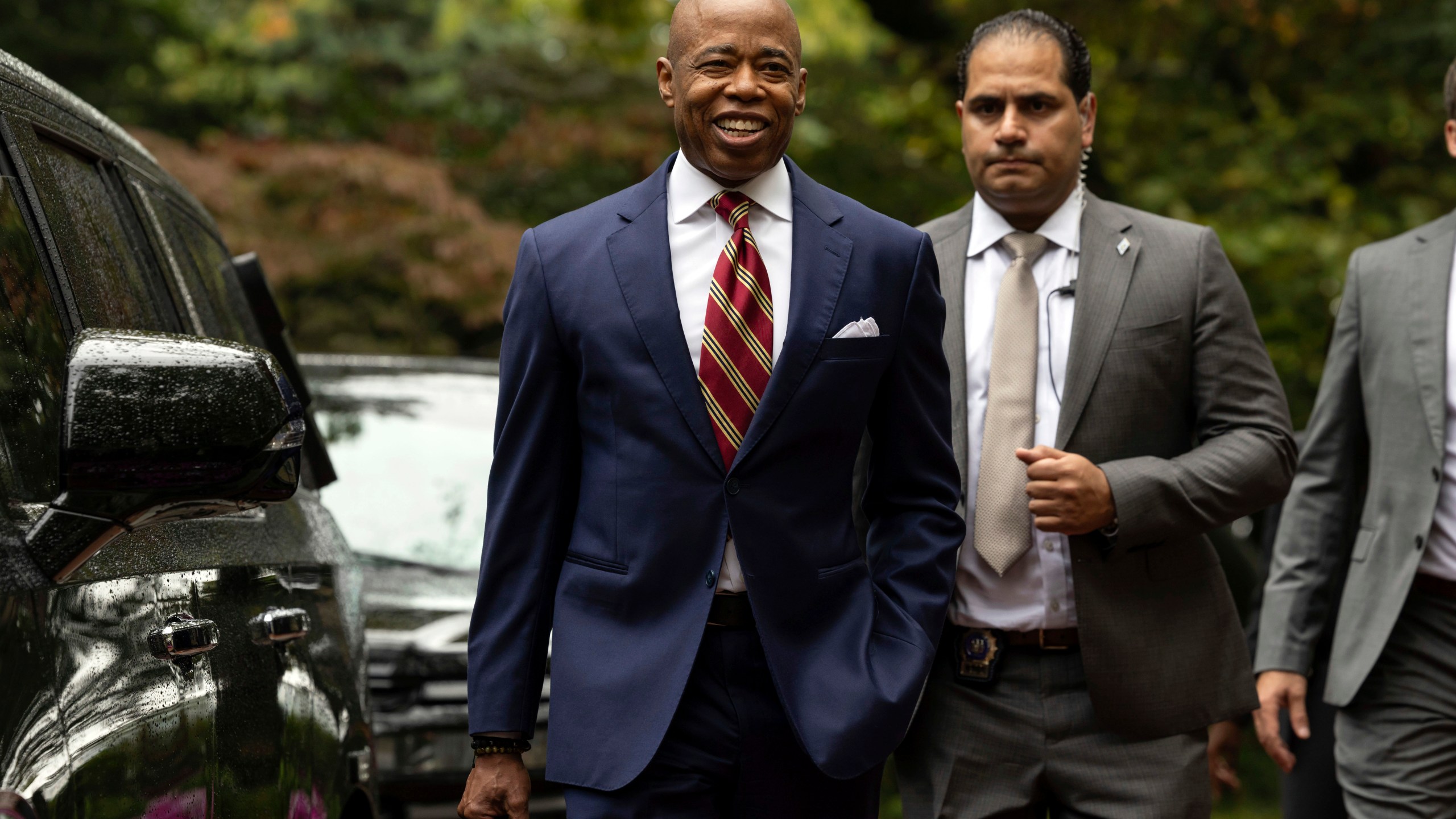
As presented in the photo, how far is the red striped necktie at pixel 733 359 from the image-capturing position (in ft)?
8.89

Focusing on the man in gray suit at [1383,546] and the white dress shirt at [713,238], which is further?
the man in gray suit at [1383,546]

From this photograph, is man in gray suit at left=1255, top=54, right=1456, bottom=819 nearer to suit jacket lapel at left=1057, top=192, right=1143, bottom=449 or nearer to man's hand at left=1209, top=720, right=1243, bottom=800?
man's hand at left=1209, top=720, right=1243, bottom=800

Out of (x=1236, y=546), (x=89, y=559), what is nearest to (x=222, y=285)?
(x=89, y=559)

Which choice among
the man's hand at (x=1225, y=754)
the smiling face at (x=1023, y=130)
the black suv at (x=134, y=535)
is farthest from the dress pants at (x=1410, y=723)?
the black suv at (x=134, y=535)

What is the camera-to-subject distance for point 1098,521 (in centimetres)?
319

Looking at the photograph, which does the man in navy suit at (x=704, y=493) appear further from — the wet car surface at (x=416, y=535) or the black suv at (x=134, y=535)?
the wet car surface at (x=416, y=535)

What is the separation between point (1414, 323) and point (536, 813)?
3.34m

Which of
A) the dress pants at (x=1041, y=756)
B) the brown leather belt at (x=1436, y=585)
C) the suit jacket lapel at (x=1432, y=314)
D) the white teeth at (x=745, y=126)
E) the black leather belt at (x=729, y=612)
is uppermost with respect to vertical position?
the white teeth at (x=745, y=126)

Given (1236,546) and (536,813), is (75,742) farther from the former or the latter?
(1236,546)

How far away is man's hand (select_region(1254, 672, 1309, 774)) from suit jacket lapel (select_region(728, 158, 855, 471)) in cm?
194

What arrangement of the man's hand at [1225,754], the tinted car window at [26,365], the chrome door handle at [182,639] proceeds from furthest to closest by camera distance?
the man's hand at [1225,754] → the chrome door handle at [182,639] → the tinted car window at [26,365]

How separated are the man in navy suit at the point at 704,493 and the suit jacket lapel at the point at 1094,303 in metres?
0.60

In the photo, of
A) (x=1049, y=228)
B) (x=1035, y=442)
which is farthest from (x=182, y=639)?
(x=1049, y=228)

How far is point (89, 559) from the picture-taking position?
2025 millimetres
